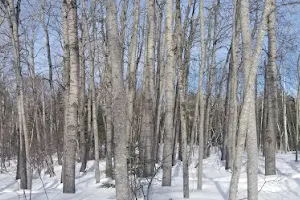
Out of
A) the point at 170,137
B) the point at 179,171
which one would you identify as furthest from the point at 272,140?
the point at 179,171

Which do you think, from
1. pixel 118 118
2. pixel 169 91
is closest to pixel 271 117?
pixel 169 91

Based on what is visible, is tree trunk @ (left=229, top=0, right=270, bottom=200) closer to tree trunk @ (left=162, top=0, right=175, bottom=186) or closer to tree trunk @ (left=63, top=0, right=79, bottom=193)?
tree trunk @ (left=162, top=0, right=175, bottom=186)

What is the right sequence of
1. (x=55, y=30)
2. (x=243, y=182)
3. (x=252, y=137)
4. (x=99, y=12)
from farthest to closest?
1. (x=55, y=30)
2. (x=99, y=12)
3. (x=243, y=182)
4. (x=252, y=137)

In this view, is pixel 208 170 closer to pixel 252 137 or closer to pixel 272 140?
pixel 272 140

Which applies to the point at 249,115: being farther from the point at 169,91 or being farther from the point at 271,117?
the point at 271,117

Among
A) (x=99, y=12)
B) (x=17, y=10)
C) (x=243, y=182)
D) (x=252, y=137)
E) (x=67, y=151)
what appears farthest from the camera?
(x=99, y=12)

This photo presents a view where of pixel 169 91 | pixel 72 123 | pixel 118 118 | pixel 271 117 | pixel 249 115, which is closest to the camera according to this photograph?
pixel 118 118

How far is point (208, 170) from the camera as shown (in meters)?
15.1

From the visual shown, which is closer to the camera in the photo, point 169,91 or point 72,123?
point 72,123

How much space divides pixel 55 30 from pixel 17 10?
7348 mm

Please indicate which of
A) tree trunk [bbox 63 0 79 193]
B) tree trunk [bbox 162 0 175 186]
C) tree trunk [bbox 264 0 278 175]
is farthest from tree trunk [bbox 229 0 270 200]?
tree trunk [bbox 264 0 278 175]

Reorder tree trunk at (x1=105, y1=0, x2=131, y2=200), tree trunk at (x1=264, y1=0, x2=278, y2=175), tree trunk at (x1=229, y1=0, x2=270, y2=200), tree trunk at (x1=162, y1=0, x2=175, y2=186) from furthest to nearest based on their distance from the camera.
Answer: tree trunk at (x1=264, y1=0, x2=278, y2=175) → tree trunk at (x1=162, y1=0, x2=175, y2=186) → tree trunk at (x1=229, y1=0, x2=270, y2=200) → tree trunk at (x1=105, y1=0, x2=131, y2=200)

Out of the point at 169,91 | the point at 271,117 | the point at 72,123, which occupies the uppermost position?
the point at 169,91

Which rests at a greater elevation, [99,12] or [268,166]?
[99,12]
